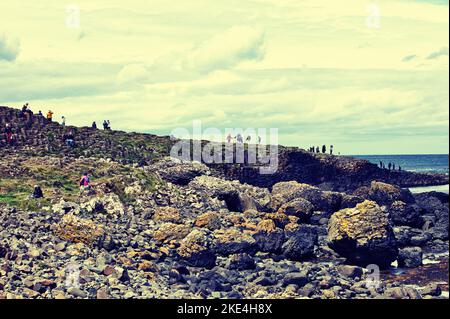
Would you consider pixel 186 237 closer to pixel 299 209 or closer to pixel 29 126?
pixel 299 209

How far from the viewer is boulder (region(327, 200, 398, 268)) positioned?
45.6 metres

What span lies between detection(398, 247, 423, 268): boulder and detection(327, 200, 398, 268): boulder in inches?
45.7

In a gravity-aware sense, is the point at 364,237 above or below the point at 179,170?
below

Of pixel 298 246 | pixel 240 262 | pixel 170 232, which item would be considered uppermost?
pixel 170 232

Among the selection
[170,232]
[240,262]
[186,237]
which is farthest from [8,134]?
[240,262]

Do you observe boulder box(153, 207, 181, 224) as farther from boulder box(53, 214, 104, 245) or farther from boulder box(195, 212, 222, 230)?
boulder box(53, 214, 104, 245)

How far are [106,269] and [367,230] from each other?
1810cm

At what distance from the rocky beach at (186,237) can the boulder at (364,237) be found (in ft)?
0.25

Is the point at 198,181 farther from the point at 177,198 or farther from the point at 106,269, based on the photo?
the point at 106,269

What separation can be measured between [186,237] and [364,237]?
1175 cm

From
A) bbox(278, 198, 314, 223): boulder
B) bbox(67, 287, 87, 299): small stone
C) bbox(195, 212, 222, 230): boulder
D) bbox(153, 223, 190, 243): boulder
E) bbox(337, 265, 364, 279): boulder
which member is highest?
bbox(278, 198, 314, 223): boulder

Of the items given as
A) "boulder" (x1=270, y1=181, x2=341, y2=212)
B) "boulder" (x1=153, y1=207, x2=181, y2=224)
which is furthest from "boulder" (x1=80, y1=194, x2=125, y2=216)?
"boulder" (x1=270, y1=181, x2=341, y2=212)

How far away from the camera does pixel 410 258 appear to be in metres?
47.2

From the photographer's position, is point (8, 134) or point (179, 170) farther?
point (8, 134)
